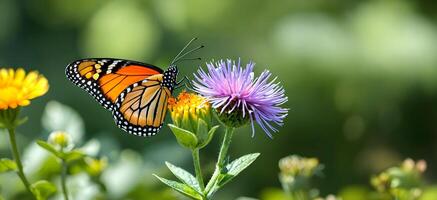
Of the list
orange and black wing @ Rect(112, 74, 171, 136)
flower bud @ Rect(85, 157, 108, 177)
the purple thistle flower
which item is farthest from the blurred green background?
the purple thistle flower

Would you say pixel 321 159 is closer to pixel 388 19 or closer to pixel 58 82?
pixel 388 19

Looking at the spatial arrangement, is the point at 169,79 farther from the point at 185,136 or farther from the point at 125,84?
the point at 185,136

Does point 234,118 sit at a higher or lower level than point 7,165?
higher

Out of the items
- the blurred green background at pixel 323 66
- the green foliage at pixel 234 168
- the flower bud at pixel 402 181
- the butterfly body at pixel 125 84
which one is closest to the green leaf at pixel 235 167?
the green foliage at pixel 234 168

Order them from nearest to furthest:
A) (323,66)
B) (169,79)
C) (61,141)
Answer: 1. (61,141)
2. (169,79)
3. (323,66)

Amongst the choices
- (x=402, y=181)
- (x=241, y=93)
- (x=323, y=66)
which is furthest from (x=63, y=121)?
(x=323, y=66)

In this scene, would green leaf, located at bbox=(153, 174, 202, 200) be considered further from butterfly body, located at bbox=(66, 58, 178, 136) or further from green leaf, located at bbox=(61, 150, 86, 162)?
butterfly body, located at bbox=(66, 58, 178, 136)

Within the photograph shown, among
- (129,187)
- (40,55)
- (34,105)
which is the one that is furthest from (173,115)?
(40,55)
